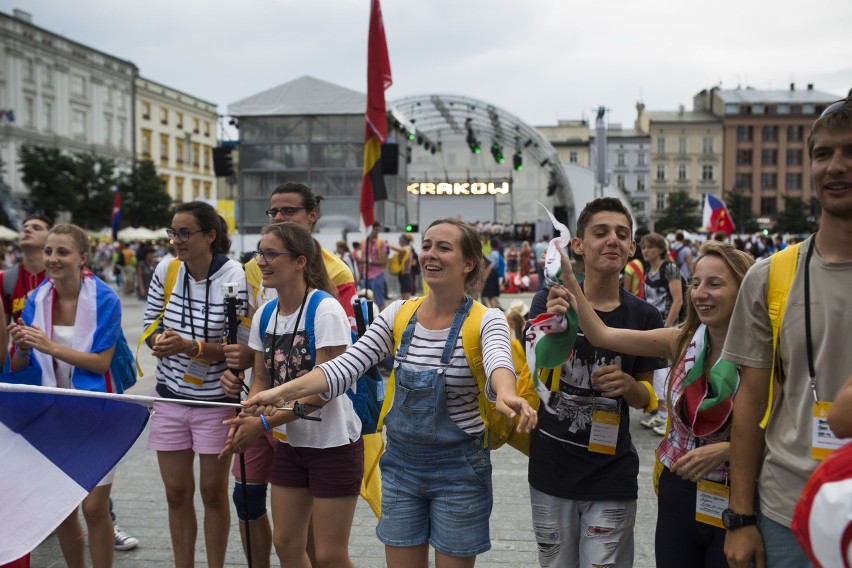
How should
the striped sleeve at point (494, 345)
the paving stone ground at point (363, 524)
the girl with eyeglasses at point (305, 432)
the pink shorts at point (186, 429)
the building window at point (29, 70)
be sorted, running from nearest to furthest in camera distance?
1. the striped sleeve at point (494, 345)
2. the girl with eyeglasses at point (305, 432)
3. the pink shorts at point (186, 429)
4. the paving stone ground at point (363, 524)
5. the building window at point (29, 70)

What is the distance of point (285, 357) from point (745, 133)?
97.1m

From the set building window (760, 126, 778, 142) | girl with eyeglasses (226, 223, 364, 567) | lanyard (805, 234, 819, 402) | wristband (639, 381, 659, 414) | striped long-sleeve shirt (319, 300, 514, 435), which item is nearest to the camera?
lanyard (805, 234, 819, 402)

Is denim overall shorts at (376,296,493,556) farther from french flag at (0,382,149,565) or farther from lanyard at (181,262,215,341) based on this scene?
lanyard at (181,262,215,341)

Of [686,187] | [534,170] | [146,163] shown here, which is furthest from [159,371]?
[686,187]

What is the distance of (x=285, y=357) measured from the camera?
3496 mm

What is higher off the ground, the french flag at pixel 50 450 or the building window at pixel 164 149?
the building window at pixel 164 149

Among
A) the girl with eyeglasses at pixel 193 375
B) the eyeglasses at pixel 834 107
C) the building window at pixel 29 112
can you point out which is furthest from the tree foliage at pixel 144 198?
the eyeglasses at pixel 834 107

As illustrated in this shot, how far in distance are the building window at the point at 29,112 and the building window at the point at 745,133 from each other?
74041 millimetres

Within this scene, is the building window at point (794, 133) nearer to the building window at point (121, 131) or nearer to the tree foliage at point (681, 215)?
the tree foliage at point (681, 215)

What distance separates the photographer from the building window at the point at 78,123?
64.9 metres

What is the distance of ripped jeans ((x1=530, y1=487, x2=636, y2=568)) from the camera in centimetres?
295

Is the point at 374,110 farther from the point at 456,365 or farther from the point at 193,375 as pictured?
the point at 456,365

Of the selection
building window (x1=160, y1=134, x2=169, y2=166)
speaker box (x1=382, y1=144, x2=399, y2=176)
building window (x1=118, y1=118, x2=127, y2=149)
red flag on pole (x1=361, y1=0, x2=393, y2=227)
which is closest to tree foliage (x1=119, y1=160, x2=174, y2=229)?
building window (x1=118, y1=118, x2=127, y2=149)

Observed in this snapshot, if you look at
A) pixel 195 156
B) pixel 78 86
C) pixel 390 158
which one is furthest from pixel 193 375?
pixel 195 156
